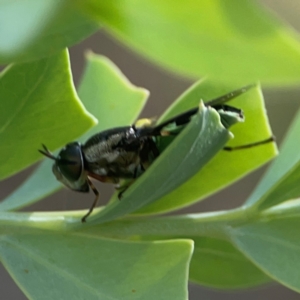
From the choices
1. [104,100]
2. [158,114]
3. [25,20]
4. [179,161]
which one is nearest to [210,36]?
[25,20]

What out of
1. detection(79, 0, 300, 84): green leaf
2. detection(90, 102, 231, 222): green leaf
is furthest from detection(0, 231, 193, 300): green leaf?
detection(79, 0, 300, 84): green leaf

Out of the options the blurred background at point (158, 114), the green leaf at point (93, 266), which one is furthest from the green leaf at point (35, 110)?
the blurred background at point (158, 114)

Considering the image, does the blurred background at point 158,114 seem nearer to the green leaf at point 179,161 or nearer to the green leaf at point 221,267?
the green leaf at point 221,267

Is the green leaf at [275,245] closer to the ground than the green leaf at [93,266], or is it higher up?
closer to the ground

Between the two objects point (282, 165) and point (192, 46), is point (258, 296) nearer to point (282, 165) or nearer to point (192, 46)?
point (282, 165)

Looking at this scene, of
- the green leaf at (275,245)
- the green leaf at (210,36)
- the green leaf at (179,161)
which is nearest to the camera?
the green leaf at (210,36)

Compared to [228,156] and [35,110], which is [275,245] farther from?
[35,110]

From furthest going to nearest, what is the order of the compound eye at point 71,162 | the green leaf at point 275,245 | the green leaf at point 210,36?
the compound eye at point 71,162
the green leaf at point 275,245
the green leaf at point 210,36
